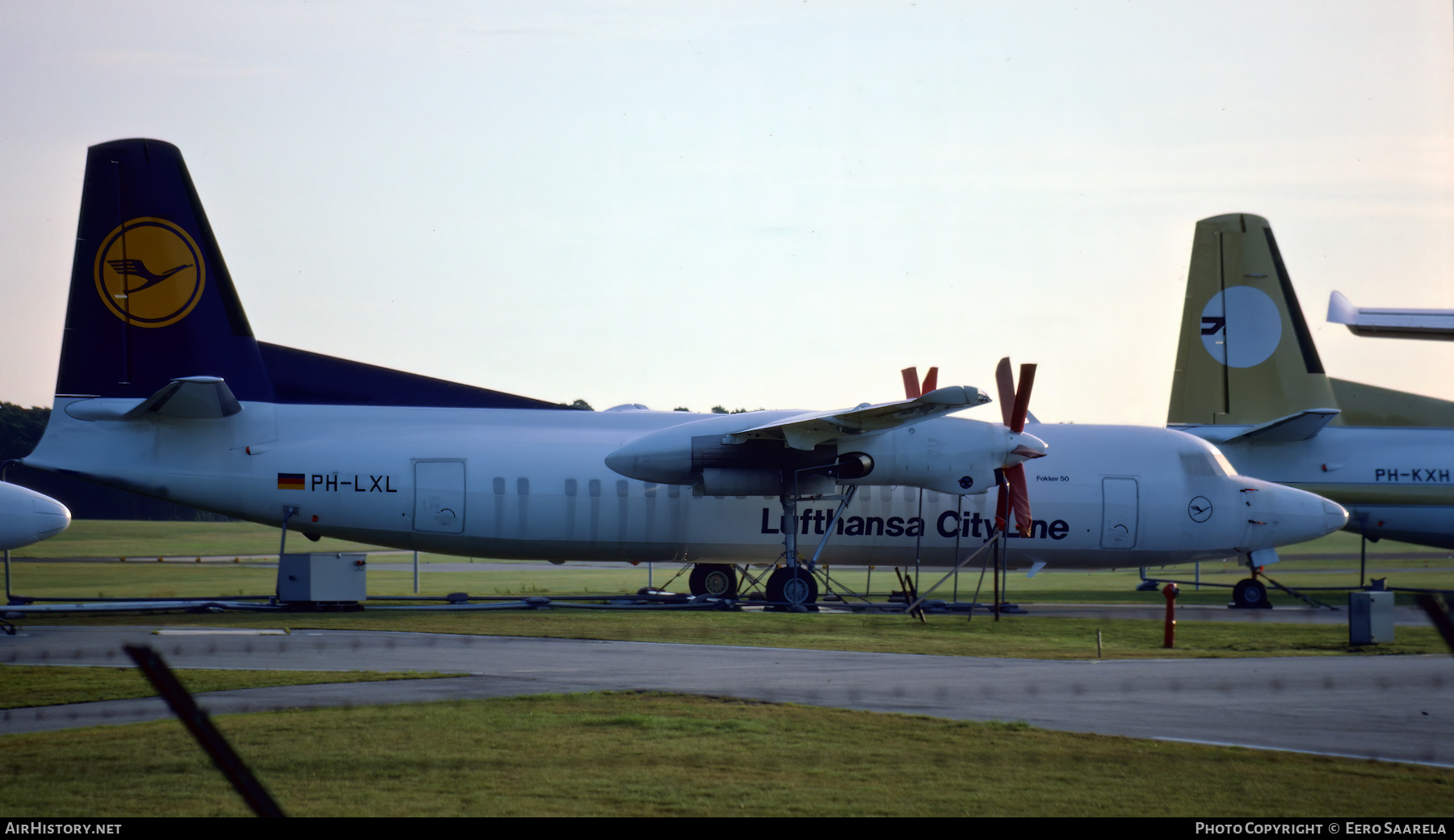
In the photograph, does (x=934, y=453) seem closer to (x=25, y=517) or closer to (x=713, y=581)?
(x=713, y=581)

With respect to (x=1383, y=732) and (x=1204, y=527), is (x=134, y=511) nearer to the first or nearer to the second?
(x=1204, y=527)

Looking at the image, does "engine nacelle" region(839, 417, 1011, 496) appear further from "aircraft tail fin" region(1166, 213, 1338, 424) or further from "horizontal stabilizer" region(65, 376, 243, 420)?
Answer: "aircraft tail fin" region(1166, 213, 1338, 424)

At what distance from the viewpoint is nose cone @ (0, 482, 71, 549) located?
1950 cm

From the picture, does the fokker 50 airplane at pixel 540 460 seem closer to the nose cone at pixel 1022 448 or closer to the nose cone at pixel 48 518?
the nose cone at pixel 1022 448

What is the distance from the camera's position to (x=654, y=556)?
26109 mm

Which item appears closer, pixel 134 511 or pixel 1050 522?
pixel 1050 522

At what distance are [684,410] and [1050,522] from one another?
27.3ft

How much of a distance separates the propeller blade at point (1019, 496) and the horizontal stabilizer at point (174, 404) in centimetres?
1493

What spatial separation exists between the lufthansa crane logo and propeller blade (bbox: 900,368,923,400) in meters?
14.0

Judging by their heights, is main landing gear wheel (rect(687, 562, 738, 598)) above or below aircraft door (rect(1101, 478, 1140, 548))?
below

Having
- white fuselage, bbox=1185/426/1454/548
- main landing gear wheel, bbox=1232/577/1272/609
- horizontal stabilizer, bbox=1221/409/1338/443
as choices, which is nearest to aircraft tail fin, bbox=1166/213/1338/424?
white fuselage, bbox=1185/426/1454/548
